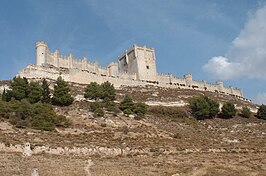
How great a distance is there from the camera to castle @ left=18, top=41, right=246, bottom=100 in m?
82.7

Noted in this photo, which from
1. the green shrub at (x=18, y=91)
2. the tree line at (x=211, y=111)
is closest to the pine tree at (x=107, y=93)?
the green shrub at (x=18, y=91)

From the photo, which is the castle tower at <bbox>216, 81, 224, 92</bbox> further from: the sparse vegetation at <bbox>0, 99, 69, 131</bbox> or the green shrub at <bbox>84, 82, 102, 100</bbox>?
the sparse vegetation at <bbox>0, 99, 69, 131</bbox>

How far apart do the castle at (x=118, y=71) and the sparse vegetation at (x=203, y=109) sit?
2705 cm

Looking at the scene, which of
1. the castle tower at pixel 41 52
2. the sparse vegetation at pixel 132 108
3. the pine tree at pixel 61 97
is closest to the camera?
the sparse vegetation at pixel 132 108

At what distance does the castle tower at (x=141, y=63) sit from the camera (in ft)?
337

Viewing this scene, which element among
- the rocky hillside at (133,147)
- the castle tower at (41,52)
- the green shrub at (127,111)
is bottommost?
the rocky hillside at (133,147)

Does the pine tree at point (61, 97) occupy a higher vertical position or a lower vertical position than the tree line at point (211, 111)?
higher

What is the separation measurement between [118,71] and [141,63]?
272 inches

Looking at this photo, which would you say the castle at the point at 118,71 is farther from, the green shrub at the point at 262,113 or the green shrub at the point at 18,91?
the green shrub at the point at 262,113

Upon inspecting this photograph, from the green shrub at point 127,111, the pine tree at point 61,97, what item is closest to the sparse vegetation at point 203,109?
the green shrub at point 127,111

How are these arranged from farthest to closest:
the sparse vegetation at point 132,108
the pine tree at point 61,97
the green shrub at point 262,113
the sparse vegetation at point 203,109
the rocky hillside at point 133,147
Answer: the green shrub at point 262,113
the sparse vegetation at point 203,109
the pine tree at point 61,97
the sparse vegetation at point 132,108
the rocky hillside at point 133,147

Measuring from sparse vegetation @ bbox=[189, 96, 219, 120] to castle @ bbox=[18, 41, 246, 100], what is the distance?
27.1 m

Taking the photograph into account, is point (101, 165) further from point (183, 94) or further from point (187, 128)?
point (183, 94)

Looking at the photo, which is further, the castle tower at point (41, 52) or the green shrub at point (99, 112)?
the castle tower at point (41, 52)
